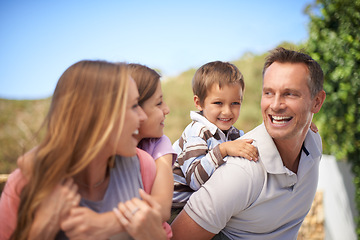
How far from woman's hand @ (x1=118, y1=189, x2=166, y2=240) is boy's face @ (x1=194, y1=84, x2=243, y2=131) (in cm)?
131

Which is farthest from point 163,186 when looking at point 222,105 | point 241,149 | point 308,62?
point 308,62

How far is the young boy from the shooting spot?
Answer: 2.36 meters

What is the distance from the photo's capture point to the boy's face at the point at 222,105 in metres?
2.78

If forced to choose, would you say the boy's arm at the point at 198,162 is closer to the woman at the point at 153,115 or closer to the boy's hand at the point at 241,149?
the boy's hand at the point at 241,149

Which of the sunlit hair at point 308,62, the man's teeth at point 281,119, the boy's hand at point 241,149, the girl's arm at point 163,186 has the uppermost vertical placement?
the sunlit hair at point 308,62

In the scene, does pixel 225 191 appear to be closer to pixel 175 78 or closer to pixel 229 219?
pixel 229 219

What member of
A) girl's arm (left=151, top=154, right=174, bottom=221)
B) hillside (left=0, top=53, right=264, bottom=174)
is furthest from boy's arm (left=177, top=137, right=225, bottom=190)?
hillside (left=0, top=53, right=264, bottom=174)

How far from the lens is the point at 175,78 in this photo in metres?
14.1

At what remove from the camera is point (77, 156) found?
153cm

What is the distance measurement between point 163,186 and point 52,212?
22.7 inches

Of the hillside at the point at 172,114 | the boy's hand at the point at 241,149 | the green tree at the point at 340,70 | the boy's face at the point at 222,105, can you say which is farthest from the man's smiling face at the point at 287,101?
the hillside at the point at 172,114

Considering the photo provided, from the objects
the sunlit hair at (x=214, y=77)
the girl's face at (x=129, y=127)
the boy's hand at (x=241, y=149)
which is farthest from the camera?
the sunlit hair at (x=214, y=77)

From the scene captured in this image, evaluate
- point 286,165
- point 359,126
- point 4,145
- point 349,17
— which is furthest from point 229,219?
point 4,145

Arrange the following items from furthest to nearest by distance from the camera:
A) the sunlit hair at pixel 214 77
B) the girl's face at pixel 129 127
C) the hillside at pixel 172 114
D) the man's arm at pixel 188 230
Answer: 1. the hillside at pixel 172 114
2. the sunlit hair at pixel 214 77
3. the man's arm at pixel 188 230
4. the girl's face at pixel 129 127
